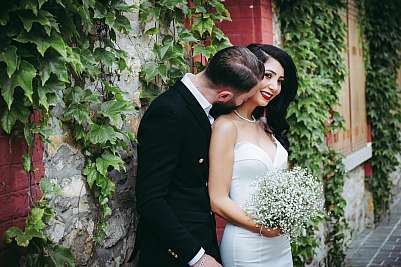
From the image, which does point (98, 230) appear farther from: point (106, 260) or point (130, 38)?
point (130, 38)

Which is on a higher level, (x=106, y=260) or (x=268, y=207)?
(x=268, y=207)

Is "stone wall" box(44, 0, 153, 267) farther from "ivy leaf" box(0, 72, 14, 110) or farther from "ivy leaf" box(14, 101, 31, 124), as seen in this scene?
"ivy leaf" box(0, 72, 14, 110)

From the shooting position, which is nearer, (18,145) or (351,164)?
(18,145)

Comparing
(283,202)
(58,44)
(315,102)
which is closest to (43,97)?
(58,44)

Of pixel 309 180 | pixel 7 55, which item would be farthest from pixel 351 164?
pixel 7 55

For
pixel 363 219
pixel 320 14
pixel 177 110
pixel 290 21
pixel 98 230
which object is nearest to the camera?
pixel 177 110

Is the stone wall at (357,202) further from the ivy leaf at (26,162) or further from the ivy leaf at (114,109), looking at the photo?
the ivy leaf at (26,162)

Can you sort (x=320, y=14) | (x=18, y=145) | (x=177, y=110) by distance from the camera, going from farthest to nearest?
(x=320, y=14) < (x=177, y=110) < (x=18, y=145)

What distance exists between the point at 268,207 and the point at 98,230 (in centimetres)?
82

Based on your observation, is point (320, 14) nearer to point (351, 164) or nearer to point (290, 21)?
point (290, 21)

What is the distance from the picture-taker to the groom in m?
3.12

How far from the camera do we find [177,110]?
3.21 metres

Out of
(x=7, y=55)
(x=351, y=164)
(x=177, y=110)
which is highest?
(x=7, y=55)

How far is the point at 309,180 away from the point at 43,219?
134cm
